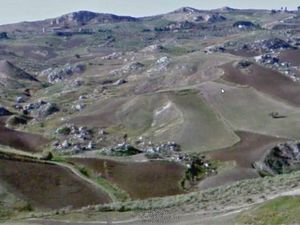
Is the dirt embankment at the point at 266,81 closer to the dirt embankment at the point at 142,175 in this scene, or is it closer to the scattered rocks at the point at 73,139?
the scattered rocks at the point at 73,139

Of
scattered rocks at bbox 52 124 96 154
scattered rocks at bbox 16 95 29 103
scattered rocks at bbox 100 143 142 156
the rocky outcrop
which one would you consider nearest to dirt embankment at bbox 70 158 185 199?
scattered rocks at bbox 100 143 142 156

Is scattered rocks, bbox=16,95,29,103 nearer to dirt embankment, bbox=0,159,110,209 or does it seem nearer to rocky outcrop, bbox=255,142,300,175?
rocky outcrop, bbox=255,142,300,175

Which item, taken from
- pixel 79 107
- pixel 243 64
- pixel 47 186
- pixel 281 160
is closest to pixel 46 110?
pixel 79 107

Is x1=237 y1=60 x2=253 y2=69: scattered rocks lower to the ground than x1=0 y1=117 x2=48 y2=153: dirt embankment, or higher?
higher

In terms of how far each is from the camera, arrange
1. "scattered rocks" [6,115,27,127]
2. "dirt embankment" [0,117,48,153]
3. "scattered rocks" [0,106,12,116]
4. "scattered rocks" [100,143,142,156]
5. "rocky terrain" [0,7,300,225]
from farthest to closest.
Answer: "scattered rocks" [0,106,12,116] → "scattered rocks" [6,115,27,127] → "dirt embankment" [0,117,48,153] → "scattered rocks" [100,143,142,156] → "rocky terrain" [0,7,300,225]

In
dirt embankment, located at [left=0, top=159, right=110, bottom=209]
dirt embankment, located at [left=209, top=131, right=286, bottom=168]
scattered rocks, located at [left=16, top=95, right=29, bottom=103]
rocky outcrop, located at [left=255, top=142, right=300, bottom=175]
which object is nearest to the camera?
dirt embankment, located at [left=0, top=159, right=110, bottom=209]

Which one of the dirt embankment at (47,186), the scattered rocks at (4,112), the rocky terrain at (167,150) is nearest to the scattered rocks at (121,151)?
the rocky terrain at (167,150)

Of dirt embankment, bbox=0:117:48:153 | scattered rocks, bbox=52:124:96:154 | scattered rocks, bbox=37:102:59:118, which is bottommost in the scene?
scattered rocks, bbox=37:102:59:118

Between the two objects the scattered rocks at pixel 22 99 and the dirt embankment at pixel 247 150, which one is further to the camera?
the scattered rocks at pixel 22 99

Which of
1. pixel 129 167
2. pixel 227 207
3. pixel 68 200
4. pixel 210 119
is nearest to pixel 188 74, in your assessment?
pixel 210 119

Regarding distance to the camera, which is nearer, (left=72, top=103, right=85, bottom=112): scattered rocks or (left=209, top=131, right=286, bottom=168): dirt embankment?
(left=209, top=131, right=286, bottom=168): dirt embankment

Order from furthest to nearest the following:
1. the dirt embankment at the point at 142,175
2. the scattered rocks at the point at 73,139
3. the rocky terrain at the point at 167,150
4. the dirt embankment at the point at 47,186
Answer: the scattered rocks at the point at 73,139 < the dirt embankment at the point at 142,175 < the dirt embankment at the point at 47,186 < the rocky terrain at the point at 167,150

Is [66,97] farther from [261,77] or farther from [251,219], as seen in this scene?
[251,219]
